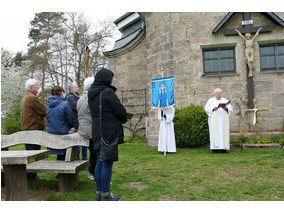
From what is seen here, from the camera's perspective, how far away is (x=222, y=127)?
25.3 ft

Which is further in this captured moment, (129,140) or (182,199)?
(129,140)

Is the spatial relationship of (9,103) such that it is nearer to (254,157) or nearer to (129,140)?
(129,140)

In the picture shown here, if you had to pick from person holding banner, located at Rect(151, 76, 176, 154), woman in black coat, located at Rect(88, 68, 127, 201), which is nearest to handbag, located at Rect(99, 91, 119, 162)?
woman in black coat, located at Rect(88, 68, 127, 201)

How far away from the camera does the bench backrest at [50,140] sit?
4.12 meters

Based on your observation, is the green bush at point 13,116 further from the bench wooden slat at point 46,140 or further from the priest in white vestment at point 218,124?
the bench wooden slat at point 46,140

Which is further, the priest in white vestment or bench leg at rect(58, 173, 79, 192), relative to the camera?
the priest in white vestment

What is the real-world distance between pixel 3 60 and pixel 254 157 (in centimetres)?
2498

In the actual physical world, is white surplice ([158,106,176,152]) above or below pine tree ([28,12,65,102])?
below

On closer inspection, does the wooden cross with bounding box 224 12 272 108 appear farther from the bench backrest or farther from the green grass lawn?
the bench backrest

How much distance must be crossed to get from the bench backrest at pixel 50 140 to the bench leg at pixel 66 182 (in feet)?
0.93

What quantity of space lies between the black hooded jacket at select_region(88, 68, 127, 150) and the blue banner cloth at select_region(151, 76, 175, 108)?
A: 4449mm

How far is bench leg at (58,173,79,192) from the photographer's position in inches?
157

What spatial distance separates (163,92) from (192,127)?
4.99 ft

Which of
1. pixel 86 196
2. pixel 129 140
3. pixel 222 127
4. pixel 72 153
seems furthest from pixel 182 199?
pixel 129 140
